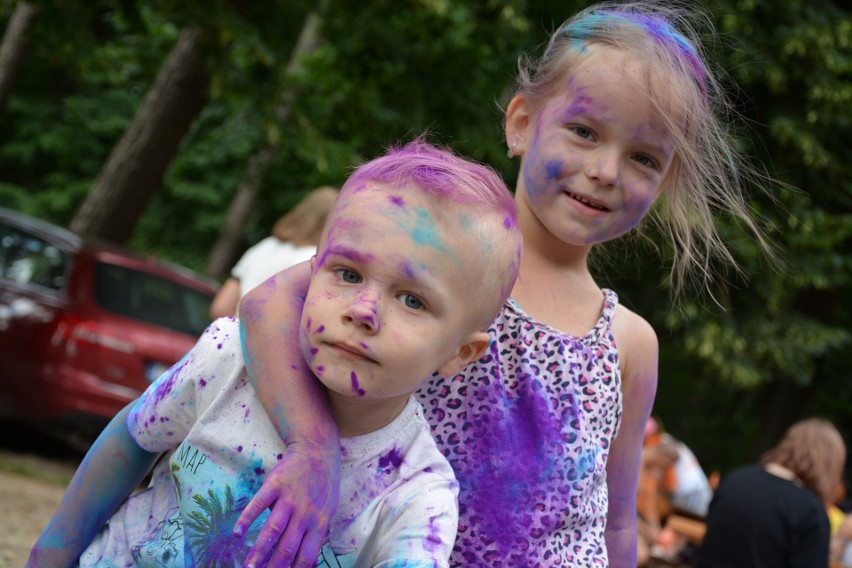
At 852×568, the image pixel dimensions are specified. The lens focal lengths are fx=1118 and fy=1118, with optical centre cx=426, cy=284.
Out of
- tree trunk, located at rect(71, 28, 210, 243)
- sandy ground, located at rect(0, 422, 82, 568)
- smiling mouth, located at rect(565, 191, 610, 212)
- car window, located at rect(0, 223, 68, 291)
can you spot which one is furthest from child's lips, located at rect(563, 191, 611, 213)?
tree trunk, located at rect(71, 28, 210, 243)

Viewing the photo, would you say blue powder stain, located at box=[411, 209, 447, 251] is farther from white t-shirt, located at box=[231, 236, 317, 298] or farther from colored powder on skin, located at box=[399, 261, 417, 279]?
white t-shirt, located at box=[231, 236, 317, 298]

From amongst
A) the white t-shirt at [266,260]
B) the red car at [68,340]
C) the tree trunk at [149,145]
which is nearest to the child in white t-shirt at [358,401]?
the white t-shirt at [266,260]

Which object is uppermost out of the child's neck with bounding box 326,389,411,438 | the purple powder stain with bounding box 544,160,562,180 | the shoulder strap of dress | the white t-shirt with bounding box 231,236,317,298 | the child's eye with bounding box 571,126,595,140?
the child's eye with bounding box 571,126,595,140

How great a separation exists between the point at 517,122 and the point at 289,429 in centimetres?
91

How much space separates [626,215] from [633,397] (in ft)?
1.24

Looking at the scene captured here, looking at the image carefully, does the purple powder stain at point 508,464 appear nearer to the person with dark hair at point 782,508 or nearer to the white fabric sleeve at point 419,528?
the white fabric sleeve at point 419,528

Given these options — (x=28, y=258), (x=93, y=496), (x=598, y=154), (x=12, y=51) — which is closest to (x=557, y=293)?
(x=598, y=154)

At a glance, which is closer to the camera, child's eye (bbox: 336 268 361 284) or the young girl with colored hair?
child's eye (bbox: 336 268 361 284)

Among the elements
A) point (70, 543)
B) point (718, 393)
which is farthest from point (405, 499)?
point (718, 393)

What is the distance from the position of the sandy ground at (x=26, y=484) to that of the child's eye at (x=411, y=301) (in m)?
4.56

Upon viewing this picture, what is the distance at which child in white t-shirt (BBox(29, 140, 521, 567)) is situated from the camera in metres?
1.71

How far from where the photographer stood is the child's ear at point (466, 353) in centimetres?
185

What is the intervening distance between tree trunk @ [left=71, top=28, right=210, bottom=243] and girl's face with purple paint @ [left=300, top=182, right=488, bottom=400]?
835cm

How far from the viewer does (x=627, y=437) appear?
2260 mm
